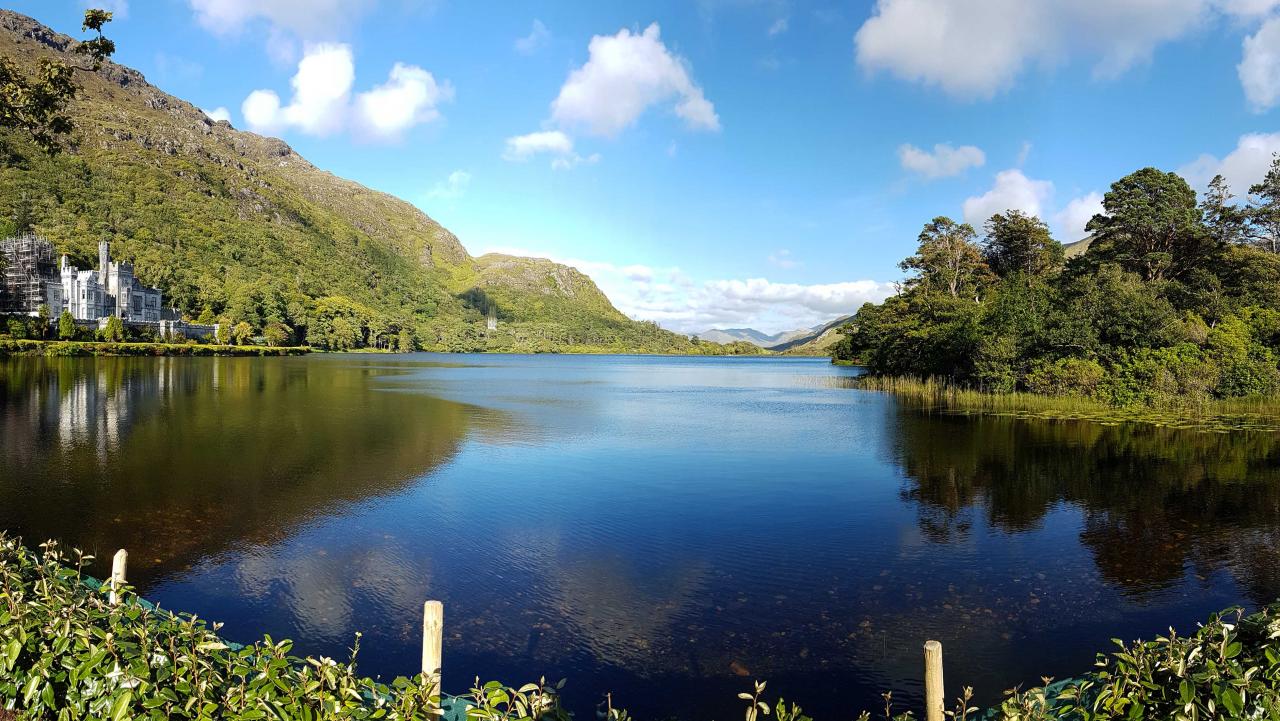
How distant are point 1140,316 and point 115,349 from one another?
10869 cm

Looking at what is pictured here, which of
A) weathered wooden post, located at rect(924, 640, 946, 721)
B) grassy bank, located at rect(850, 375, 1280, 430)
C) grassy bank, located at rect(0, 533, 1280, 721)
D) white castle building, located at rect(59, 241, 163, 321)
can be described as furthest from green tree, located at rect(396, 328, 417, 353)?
weathered wooden post, located at rect(924, 640, 946, 721)

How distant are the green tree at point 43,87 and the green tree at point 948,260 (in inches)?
2631

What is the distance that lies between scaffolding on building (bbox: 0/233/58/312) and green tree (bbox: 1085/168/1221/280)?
133 m

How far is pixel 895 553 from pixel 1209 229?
5233 cm

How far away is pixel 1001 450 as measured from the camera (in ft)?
82.0

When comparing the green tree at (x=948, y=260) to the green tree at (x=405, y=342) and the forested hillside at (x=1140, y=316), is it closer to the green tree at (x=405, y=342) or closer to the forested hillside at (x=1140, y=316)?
the forested hillside at (x=1140, y=316)

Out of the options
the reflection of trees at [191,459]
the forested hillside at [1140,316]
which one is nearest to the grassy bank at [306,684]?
the reflection of trees at [191,459]

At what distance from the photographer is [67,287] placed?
105 meters

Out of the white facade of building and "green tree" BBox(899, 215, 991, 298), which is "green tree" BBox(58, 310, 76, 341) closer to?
the white facade of building

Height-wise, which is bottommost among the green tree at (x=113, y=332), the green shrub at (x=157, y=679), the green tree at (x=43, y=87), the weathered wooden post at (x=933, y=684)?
the weathered wooden post at (x=933, y=684)

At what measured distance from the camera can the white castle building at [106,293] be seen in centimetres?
10488

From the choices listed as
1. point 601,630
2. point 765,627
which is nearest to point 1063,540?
point 765,627

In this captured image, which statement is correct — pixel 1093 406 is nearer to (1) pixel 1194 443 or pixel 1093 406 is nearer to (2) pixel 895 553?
(1) pixel 1194 443

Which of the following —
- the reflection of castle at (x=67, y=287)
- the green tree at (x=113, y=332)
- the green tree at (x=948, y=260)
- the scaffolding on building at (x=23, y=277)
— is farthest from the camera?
the reflection of castle at (x=67, y=287)
